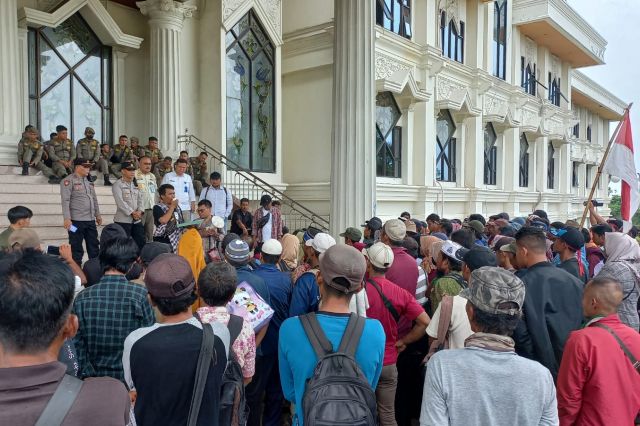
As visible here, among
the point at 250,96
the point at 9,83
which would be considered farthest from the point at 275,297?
the point at 250,96

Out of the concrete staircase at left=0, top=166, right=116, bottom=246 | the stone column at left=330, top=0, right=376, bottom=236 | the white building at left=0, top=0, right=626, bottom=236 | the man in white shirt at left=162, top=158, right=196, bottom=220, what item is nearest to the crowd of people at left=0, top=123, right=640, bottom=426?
the concrete staircase at left=0, top=166, right=116, bottom=246

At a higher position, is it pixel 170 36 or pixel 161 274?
pixel 170 36

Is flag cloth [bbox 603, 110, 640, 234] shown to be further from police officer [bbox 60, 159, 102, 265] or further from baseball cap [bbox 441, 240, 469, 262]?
police officer [bbox 60, 159, 102, 265]

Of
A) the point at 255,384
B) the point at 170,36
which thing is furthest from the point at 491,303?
the point at 170,36

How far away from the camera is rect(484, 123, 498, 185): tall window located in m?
20.8

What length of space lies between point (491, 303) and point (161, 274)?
57.1 inches

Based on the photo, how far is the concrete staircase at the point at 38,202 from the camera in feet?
25.2

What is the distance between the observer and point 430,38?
52.5 feet

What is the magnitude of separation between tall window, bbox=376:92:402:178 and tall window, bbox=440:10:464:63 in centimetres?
366

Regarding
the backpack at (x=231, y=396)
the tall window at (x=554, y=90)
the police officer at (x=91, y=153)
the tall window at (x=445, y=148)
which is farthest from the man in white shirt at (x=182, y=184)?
the tall window at (x=554, y=90)

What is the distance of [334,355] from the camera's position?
2006 millimetres

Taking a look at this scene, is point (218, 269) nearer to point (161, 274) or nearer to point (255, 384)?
point (161, 274)

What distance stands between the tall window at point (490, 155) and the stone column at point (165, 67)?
1407 cm

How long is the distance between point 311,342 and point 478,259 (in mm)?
1798
